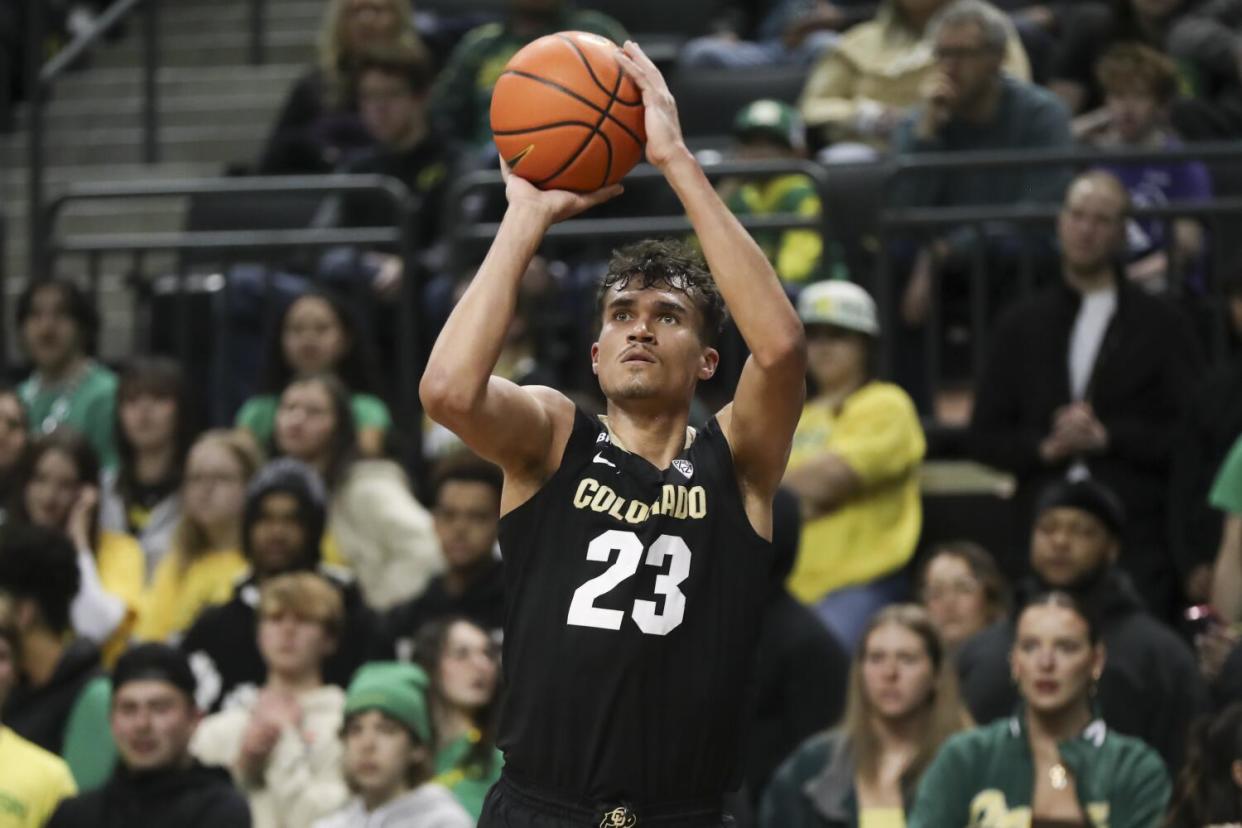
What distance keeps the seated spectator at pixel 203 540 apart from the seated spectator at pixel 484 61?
9.21 ft

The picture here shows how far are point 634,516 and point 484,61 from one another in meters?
7.36

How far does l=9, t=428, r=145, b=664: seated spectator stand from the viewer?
10.2 metres

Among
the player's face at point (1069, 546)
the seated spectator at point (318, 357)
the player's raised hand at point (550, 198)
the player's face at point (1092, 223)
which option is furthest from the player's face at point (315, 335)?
the player's raised hand at point (550, 198)

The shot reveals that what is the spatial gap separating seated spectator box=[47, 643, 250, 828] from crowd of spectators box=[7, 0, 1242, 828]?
0.05ft

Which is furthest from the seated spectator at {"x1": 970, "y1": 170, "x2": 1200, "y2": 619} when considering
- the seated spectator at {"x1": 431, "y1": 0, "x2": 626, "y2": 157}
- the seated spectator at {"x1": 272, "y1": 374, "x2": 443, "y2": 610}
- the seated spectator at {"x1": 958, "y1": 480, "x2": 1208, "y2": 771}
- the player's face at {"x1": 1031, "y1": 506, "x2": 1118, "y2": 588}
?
the seated spectator at {"x1": 431, "y1": 0, "x2": 626, "y2": 157}

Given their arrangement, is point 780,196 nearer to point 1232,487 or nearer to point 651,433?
point 1232,487

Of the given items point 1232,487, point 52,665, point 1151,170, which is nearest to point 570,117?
point 1232,487

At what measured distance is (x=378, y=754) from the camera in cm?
851

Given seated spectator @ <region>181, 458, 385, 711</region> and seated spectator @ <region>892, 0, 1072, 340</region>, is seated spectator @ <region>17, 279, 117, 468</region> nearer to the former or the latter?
seated spectator @ <region>181, 458, 385, 711</region>

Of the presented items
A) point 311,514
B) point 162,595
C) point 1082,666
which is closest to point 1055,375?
point 1082,666

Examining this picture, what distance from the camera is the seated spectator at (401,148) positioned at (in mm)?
11898

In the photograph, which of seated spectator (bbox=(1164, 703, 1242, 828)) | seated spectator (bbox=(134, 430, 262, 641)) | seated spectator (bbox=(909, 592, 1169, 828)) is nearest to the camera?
seated spectator (bbox=(1164, 703, 1242, 828))

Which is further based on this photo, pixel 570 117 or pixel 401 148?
pixel 401 148

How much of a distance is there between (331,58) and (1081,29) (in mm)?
3954
